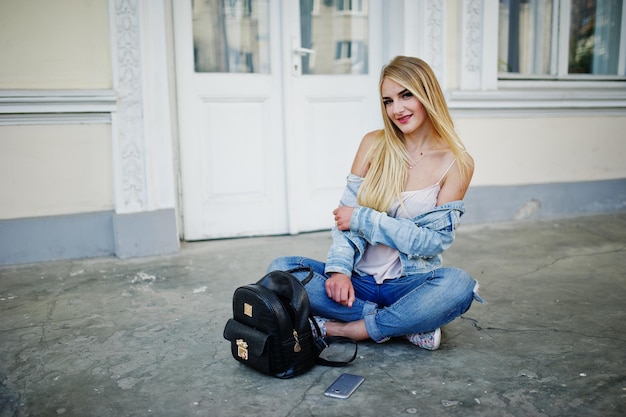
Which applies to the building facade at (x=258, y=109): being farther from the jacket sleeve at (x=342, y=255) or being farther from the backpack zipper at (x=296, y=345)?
the backpack zipper at (x=296, y=345)

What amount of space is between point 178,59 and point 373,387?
9.97 feet

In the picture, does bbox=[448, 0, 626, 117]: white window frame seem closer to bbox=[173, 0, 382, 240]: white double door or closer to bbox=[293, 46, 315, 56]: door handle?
bbox=[173, 0, 382, 240]: white double door

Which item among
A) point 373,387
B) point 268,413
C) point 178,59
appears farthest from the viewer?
point 178,59

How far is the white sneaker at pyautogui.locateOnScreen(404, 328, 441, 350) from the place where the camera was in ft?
8.25

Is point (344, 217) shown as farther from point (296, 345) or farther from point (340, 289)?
point (296, 345)

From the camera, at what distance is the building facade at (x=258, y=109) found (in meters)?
3.94

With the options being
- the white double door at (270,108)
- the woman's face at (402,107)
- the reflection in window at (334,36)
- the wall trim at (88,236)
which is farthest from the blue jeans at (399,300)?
the reflection in window at (334,36)

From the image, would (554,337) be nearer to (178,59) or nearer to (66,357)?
(66,357)

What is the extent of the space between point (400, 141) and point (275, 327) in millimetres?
1019

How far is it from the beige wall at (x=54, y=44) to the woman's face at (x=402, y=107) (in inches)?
91.3

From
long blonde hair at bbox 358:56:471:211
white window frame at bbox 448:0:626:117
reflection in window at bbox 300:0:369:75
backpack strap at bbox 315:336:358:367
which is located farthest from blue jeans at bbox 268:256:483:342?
white window frame at bbox 448:0:626:117

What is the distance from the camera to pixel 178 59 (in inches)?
171

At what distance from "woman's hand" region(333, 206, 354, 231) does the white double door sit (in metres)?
2.16

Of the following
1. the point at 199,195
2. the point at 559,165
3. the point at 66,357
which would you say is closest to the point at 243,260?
the point at 199,195
